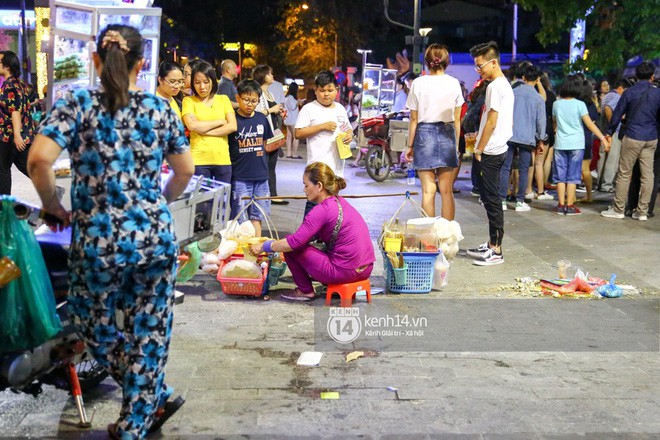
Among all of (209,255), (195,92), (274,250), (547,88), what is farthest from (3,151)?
(547,88)

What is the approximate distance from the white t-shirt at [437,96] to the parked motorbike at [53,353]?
→ 489cm

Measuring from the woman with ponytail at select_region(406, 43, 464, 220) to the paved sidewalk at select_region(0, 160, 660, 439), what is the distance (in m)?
1.14

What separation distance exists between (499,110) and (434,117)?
2.11 ft

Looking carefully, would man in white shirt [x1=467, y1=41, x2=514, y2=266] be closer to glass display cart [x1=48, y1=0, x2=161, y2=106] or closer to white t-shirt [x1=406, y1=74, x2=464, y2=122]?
white t-shirt [x1=406, y1=74, x2=464, y2=122]

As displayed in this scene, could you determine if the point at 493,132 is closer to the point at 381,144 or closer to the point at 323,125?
the point at 323,125

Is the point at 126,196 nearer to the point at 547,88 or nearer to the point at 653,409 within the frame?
the point at 653,409

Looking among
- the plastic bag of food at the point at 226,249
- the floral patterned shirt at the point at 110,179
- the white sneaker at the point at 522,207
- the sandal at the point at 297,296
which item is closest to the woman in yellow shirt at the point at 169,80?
the plastic bag of food at the point at 226,249

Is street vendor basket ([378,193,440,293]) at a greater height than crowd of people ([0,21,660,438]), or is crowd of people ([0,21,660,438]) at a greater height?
crowd of people ([0,21,660,438])

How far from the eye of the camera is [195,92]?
7758 mm

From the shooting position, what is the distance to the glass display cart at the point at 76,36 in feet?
20.3

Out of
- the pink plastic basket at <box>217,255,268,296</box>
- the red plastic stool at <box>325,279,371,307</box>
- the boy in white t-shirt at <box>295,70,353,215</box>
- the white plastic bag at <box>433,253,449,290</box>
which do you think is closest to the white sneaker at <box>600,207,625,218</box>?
the boy in white t-shirt at <box>295,70,353,215</box>

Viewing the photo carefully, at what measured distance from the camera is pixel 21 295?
3.77 metres

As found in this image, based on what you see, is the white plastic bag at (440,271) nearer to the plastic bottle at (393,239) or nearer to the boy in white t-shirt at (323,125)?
the plastic bottle at (393,239)

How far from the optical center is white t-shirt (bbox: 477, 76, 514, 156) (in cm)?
811
